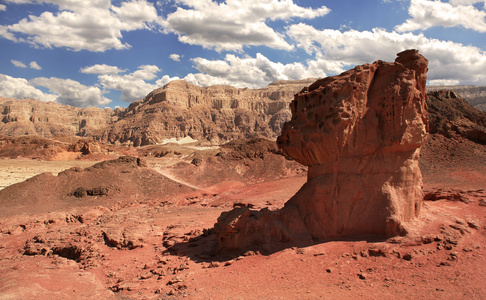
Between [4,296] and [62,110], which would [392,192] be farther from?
[62,110]

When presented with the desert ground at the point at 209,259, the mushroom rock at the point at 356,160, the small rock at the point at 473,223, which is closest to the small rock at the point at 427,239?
the desert ground at the point at 209,259

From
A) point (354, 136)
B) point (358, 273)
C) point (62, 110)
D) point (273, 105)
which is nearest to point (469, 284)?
point (358, 273)

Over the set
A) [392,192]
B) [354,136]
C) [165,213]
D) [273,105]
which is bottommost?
[165,213]

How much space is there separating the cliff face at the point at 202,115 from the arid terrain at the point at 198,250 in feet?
222

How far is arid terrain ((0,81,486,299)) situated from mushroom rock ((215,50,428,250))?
419 millimetres

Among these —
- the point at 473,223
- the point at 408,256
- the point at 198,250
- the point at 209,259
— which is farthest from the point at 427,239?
the point at 198,250

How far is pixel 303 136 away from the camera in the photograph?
348 inches

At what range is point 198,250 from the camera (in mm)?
9227

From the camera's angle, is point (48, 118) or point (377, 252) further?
point (48, 118)

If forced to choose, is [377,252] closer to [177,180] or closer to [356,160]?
[356,160]

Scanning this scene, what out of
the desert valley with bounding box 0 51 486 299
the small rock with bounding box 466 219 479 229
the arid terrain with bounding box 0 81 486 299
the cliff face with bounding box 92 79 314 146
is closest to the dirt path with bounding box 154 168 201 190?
the arid terrain with bounding box 0 81 486 299

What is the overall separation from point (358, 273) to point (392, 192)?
2.47 metres

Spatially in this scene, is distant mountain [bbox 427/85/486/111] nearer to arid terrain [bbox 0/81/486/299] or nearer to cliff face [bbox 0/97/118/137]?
arid terrain [bbox 0/81/486/299]

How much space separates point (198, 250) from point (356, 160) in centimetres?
484
